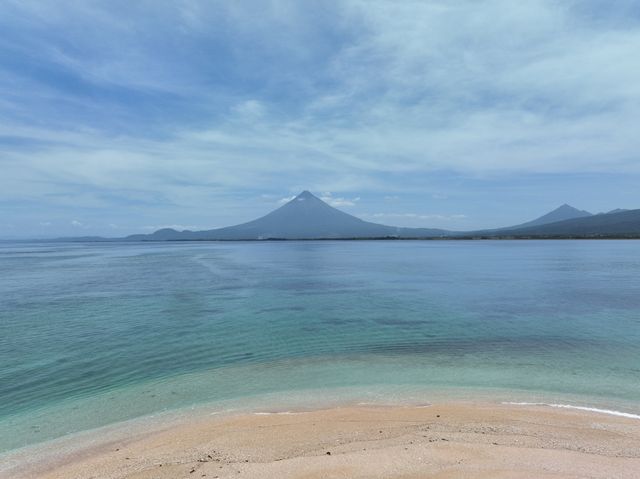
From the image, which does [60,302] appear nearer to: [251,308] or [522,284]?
[251,308]

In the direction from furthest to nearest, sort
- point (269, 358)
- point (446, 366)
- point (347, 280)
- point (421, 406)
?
point (347, 280) → point (269, 358) → point (446, 366) → point (421, 406)

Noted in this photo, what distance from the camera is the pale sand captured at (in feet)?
18.7

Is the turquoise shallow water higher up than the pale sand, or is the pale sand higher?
the pale sand

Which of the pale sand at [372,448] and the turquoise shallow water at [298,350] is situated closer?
the pale sand at [372,448]

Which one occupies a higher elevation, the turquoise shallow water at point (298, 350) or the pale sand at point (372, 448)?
the pale sand at point (372, 448)

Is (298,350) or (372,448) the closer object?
(372,448)

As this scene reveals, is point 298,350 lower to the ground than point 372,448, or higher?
lower

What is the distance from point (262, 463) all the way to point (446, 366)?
6.72 meters

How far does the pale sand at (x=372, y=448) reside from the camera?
5.69 meters

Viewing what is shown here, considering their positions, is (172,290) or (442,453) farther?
(172,290)

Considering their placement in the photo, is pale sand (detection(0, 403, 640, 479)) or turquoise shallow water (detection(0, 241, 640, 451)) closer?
pale sand (detection(0, 403, 640, 479))

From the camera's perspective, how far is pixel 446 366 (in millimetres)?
11195

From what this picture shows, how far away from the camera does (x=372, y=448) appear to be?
6348 millimetres

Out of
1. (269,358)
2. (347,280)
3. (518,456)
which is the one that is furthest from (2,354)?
(347,280)
